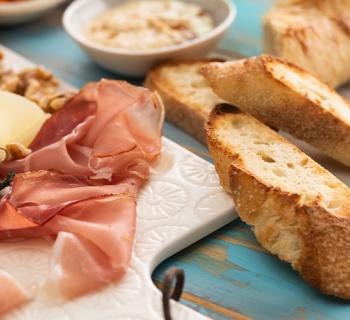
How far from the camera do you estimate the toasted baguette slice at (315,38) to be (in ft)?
9.36

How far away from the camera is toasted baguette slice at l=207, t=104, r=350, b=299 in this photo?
188 centimetres

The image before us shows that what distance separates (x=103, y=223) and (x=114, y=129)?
0.45 meters

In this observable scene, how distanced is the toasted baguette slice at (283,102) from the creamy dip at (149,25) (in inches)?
24.8

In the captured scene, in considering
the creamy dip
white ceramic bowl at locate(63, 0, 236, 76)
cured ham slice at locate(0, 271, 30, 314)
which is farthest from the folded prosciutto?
the creamy dip

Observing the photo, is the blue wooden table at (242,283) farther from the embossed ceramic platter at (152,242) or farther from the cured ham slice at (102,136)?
the cured ham slice at (102,136)

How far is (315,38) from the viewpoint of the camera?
2.89 metres

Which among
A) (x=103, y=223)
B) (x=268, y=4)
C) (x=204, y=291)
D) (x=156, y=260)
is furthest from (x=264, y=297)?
(x=268, y=4)

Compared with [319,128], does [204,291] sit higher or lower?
lower

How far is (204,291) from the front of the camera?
1.98 meters

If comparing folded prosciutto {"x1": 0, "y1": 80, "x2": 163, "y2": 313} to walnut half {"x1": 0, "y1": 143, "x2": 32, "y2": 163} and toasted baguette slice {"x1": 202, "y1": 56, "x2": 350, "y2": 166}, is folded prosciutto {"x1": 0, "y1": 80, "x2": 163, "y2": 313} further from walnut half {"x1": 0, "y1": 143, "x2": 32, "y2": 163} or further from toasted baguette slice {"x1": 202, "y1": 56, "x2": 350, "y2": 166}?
toasted baguette slice {"x1": 202, "y1": 56, "x2": 350, "y2": 166}

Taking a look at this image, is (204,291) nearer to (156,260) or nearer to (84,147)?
(156,260)

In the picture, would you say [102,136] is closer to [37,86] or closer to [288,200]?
[37,86]

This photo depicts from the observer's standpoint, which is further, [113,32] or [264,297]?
[113,32]

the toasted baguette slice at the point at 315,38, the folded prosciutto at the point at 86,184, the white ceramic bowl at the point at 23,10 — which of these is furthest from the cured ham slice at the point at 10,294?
the white ceramic bowl at the point at 23,10
